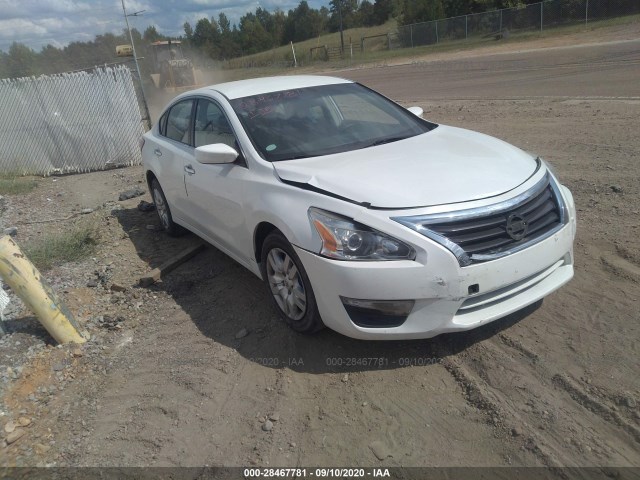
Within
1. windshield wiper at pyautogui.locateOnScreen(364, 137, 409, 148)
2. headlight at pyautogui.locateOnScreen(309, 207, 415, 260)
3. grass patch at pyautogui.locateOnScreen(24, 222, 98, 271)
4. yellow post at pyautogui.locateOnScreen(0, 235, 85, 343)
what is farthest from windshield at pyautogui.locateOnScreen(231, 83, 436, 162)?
grass patch at pyautogui.locateOnScreen(24, 222, 98, 271)

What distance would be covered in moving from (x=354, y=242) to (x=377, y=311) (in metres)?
0.43

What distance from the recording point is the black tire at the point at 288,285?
359cm

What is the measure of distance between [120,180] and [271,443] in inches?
332

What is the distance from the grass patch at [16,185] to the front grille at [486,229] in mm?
9368

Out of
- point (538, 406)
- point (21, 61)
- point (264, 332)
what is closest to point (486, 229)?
point (538, 406)

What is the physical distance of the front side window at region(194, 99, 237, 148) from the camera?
15.0 ft

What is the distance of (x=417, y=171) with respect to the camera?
357 centimetres

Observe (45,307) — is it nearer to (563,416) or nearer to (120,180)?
(563,416)

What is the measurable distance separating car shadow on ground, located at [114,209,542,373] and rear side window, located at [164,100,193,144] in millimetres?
1220

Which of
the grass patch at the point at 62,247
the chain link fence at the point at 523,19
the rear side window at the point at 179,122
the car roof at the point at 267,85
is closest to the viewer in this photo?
the car roof at the point at 267,85

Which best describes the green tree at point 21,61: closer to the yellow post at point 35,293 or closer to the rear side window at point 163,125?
the rear side window at point 163,125

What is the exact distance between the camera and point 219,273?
209 inches

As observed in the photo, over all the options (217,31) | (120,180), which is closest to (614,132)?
(120,180)

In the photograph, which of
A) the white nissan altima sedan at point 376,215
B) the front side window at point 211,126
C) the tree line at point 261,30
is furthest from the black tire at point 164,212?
the tree line at point 261,30
